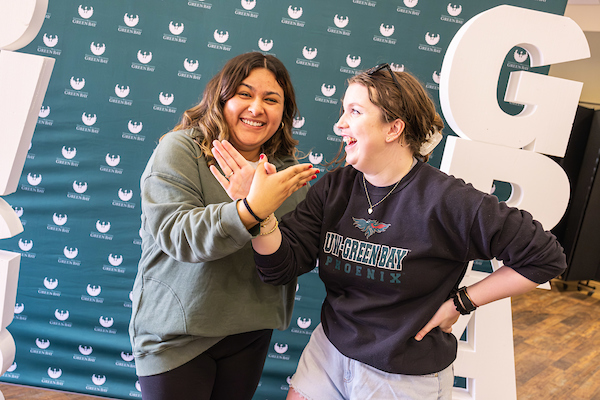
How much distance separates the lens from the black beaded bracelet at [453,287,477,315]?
50.1 inches

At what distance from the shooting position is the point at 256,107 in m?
1.34

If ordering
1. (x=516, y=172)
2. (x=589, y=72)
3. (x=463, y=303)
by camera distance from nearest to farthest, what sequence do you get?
(x=463, y=303) < (x=516, y=172) < (x=589, y=72)

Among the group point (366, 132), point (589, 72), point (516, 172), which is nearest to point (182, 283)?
point (366, 132)

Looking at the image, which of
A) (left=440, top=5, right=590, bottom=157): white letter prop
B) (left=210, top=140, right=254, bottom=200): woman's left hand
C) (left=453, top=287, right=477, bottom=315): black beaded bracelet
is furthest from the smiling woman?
(left=440, top=5, right=590, bottom=157): white letter prop

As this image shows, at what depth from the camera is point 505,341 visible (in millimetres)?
1991

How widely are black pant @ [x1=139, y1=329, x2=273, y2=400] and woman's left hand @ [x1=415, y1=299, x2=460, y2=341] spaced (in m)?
0.56

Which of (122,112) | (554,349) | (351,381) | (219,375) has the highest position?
(122,112)

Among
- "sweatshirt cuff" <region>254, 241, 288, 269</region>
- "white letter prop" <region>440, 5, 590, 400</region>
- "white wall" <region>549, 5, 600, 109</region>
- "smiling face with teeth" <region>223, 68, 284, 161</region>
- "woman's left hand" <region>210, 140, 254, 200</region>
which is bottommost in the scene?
"sweatshirt cuff" <region>254, 241, 288, 269</region>

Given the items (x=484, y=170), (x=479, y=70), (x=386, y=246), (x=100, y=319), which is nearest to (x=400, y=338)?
(x=386, y=246)

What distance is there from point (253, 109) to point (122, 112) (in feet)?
4.55

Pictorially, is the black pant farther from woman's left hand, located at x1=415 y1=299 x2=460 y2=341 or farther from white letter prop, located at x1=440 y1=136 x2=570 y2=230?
white letter prop, located at x1=440 y1=136 x2=570 y2=230

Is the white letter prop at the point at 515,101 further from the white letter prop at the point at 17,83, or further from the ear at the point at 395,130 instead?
the white letter prop at the point at 17,83

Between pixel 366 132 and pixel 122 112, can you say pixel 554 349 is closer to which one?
pixel 366 132

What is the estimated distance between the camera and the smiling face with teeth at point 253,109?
1354 mm
